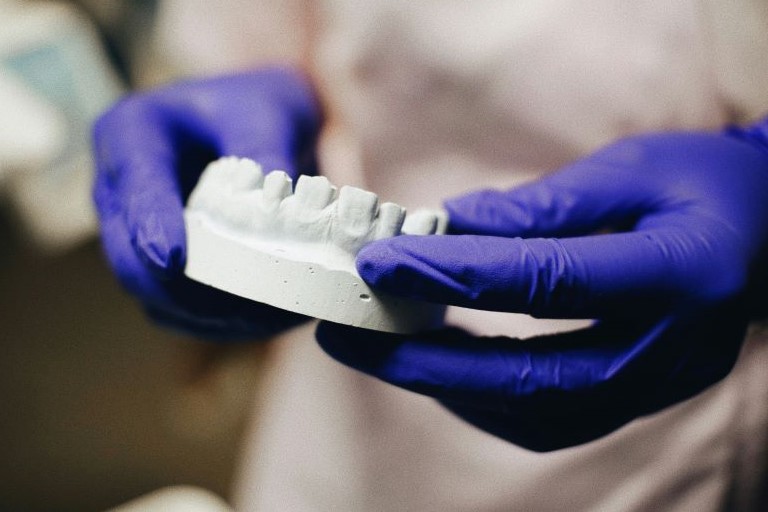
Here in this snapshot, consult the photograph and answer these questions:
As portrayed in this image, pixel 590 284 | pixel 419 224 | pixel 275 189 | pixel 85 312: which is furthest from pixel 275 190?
pixel 85 312

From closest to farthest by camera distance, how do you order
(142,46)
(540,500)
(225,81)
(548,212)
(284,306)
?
1. (284,306)
2. (548,212)
3. (540,500)
4. (225,81)
5. (142,46)

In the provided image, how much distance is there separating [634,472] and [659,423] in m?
0.05

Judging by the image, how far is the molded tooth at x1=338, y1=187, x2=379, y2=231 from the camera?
0.49 metres

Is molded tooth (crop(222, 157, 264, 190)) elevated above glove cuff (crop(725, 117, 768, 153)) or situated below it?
below

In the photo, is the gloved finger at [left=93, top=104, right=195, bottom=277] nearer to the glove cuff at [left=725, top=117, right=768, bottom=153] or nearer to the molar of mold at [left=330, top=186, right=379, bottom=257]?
the molar of mold at [left=330, top=186, right=379, bottom=257]

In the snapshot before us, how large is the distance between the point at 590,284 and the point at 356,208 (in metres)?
0.16

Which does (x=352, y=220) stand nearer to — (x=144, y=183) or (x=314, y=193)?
(x=314, y=193)

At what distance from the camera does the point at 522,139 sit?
709 mm

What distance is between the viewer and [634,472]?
695 mm

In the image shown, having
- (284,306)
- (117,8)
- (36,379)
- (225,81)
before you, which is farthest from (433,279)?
(36,379)

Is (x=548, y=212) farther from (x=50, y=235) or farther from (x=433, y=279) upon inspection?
(x=50, y=235)

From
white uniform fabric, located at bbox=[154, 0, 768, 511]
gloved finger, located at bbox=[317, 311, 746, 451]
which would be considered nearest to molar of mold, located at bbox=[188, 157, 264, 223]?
gloved finger, located at bbox=[317, 311, 746, 451]

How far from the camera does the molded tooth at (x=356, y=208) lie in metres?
0.49

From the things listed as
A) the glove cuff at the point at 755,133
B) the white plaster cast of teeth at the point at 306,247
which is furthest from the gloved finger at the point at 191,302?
the glove cuff at the point at 755,133
